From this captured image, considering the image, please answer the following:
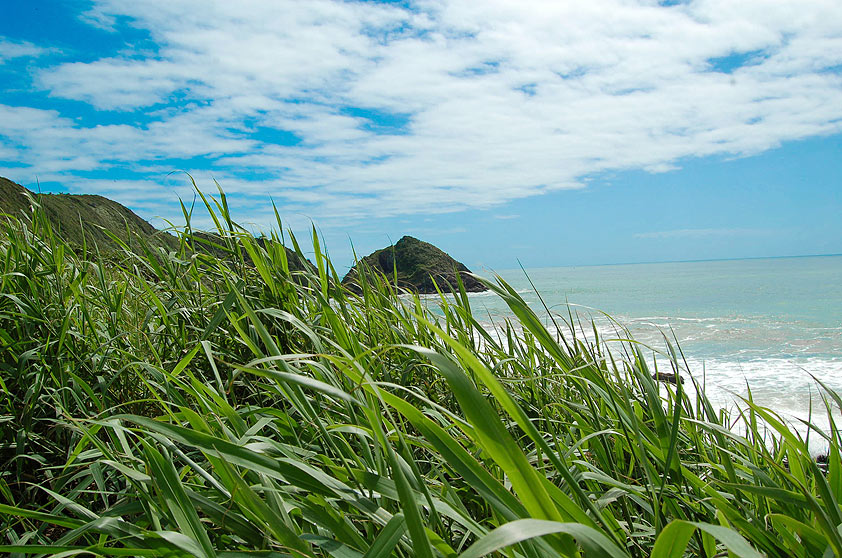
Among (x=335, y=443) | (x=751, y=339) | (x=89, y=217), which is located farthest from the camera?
(x=89, y=217)

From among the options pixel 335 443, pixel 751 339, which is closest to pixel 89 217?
pixel 751 339

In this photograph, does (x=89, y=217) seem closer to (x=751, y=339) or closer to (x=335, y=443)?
(x=751, y=339)

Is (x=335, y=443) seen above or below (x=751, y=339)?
above

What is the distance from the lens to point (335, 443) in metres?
1.14

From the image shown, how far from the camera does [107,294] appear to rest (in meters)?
2.10

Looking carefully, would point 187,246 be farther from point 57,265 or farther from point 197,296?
point 57,265

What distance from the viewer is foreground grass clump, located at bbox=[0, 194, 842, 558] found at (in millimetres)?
676

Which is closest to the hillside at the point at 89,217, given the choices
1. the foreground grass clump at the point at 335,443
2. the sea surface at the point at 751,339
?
the foreground grass clump at the point at 335,443

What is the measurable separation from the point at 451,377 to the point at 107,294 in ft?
6.59

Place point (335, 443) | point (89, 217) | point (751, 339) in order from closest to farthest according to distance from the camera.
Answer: point (335, 443) < point (751, 339) < point (89, 217)

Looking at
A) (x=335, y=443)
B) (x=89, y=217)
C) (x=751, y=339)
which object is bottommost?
(x=751, y=339)

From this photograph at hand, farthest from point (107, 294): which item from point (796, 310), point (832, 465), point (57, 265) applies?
point (796, 310)

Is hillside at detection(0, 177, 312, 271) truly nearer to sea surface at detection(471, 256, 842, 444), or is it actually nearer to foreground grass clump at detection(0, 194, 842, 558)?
foreground grass clump at detection(0, 194, 842, 558)

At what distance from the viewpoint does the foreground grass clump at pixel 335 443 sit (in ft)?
2.22
